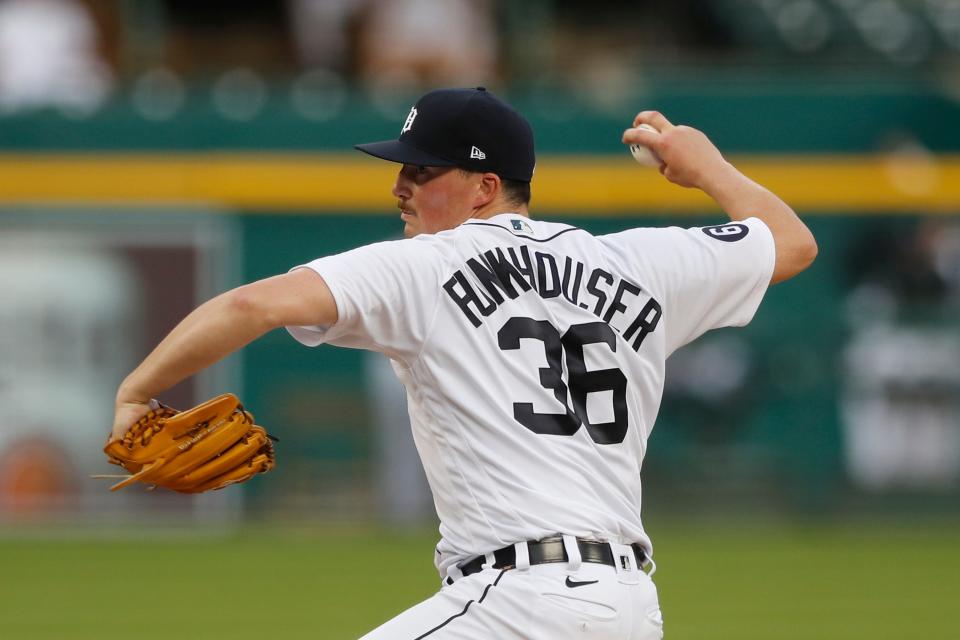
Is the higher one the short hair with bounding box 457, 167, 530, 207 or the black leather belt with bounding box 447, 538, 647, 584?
the short hair with bounding box 457, 167, 530, 207

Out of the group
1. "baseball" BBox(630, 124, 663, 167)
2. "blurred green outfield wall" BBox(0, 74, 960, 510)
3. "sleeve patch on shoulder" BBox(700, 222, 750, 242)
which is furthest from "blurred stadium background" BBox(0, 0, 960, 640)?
"sleeve patch on shoulder" BBox(700, 222, 750, 242)

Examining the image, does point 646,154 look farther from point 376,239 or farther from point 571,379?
point 376,239

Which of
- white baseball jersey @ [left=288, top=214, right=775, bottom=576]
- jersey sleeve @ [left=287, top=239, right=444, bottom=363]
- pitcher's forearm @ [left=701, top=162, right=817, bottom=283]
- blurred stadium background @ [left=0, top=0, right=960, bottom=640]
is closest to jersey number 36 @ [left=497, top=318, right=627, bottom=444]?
white baseball jersey @ [left=288, top=214, right=775, bottom=576]

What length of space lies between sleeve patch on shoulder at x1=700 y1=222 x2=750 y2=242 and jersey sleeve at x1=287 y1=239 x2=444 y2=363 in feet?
2.48

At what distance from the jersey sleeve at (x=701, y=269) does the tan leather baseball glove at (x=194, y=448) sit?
926 mm

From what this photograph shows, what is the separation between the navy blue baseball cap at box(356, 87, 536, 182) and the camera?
12.2 feet

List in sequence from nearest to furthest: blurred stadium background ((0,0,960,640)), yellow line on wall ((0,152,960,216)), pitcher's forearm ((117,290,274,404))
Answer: pitcher's forearm ((117,290,274,404)) → blurred stadium background ((0,0,960,640)) → yellow line on wall ((0,152,960,216))

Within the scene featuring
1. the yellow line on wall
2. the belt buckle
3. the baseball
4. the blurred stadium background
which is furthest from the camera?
the yellow line on wall

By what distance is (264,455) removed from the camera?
143 inches

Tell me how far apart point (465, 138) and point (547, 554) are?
0.95m

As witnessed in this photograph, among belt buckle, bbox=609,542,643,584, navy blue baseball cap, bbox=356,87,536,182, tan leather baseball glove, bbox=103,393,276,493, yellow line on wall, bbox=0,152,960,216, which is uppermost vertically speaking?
yellow line on wall, bbox=0,152,960,216

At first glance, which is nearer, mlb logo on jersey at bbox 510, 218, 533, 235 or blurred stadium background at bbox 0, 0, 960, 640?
mlb logo on jersey at bbox 510, 218, 533, 235

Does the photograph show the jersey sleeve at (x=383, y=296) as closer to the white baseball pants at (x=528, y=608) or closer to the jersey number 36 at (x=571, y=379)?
the jersey number 36 at (x=571, y=379)

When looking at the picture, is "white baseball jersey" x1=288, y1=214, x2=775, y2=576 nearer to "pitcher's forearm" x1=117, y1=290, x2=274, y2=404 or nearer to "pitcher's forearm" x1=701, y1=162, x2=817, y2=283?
"pitcher's forearm" x1=117, y1=290, x2=274, y2=404
